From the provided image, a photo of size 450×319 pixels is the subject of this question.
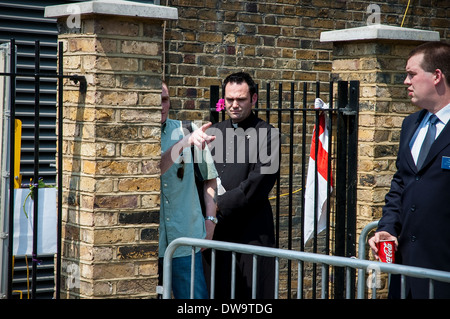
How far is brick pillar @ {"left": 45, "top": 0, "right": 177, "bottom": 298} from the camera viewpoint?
4.35 metres

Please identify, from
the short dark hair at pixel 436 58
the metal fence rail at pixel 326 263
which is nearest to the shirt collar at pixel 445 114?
the short dark hair at pixel 436 58

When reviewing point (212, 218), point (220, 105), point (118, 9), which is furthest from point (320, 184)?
point (118, 9)

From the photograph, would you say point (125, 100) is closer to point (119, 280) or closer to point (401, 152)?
point (119, 280)

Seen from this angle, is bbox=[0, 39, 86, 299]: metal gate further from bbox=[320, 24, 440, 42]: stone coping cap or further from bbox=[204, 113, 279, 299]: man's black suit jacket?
bbox=[320, 24, 440, 42]: stone coping cap

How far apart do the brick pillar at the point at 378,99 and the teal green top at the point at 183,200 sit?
142cm

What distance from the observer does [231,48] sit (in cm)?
705

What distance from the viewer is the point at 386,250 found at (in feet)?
12.7

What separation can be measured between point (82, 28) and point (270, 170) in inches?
57.2

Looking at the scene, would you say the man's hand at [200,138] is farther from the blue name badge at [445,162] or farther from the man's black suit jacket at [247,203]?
the blue name badge at [445,162]

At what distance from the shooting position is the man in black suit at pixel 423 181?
3697 mm

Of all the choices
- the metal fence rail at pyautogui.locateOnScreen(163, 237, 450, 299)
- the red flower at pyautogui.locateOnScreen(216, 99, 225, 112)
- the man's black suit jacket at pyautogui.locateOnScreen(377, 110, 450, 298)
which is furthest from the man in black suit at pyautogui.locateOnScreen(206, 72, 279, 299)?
the man's black suit jacket at pyautogui.locateOnScreen(377, 110, 450, 298)

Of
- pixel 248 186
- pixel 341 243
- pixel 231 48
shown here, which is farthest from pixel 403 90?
pixel 231 48

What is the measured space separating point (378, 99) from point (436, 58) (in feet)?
5.06

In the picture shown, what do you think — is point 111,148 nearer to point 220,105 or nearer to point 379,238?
point 220,105
